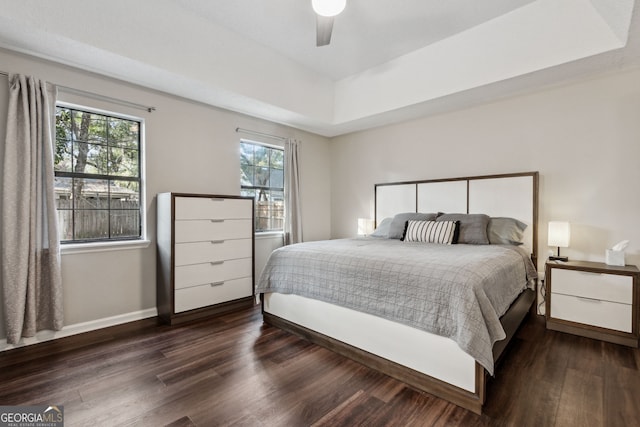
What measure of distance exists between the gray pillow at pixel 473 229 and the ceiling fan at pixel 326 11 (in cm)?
223

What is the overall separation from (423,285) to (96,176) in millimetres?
3028

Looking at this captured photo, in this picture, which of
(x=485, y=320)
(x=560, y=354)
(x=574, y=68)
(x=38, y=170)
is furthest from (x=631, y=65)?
Answer: (x=38, y=170)

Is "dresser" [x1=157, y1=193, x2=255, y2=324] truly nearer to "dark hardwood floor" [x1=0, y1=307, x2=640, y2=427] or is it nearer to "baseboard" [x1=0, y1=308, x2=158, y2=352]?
"baseboard" [x1=0, y1=308, x2=158, y2=352]

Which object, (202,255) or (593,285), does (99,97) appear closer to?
(202,255)

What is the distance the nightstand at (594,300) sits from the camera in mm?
2338

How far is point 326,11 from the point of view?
6.67 feet

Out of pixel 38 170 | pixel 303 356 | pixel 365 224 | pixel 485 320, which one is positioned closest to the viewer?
pixel 485 320

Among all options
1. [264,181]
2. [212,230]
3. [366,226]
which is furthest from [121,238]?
[366,226]

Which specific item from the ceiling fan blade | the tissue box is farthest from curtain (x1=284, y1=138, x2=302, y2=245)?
the tissue box

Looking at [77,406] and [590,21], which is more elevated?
[590,21]

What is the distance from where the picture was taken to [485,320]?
5.30 feet

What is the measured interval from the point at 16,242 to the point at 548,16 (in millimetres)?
4622

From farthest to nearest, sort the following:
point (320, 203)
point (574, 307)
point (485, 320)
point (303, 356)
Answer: point (320, 203) < point (574, 307) < point (303, 356) < point (485, 320)

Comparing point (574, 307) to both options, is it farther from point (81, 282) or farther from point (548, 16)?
point (81, 282)
